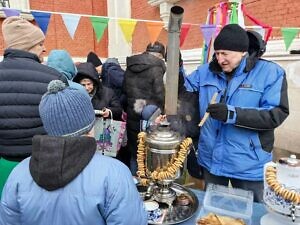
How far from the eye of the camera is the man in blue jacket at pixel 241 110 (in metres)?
1.56

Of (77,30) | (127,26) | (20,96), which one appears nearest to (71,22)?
(127,26)

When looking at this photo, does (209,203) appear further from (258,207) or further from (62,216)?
(62,216)

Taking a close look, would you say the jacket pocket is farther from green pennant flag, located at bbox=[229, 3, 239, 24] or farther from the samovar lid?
green pennant flag, located at bbox=[229, 3, 239, 24]

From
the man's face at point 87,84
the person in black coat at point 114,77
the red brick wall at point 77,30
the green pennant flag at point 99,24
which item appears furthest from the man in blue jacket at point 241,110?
the red brick wall at point 77,30

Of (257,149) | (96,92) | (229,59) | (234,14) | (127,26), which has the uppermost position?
(234,14)

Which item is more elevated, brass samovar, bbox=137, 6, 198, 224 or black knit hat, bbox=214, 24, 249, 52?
black knit hat, bbox=214, 24, 249, 52

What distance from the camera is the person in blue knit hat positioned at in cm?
87

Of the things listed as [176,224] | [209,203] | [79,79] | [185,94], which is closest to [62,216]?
[176,224]

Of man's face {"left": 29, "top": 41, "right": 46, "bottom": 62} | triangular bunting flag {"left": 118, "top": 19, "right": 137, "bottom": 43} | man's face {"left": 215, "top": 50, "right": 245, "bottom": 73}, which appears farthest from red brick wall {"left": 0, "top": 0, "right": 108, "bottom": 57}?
man's face {"left": 215, "top": 50, "right": 245, "bottom": 73}

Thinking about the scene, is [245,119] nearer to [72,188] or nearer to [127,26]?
[72,188]

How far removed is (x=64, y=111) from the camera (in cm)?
89

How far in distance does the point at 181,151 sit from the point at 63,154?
1.98 feet

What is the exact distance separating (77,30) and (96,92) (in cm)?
653

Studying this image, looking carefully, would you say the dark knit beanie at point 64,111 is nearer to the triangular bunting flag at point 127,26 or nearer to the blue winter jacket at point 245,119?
the blue winter jacket at point 245,119
